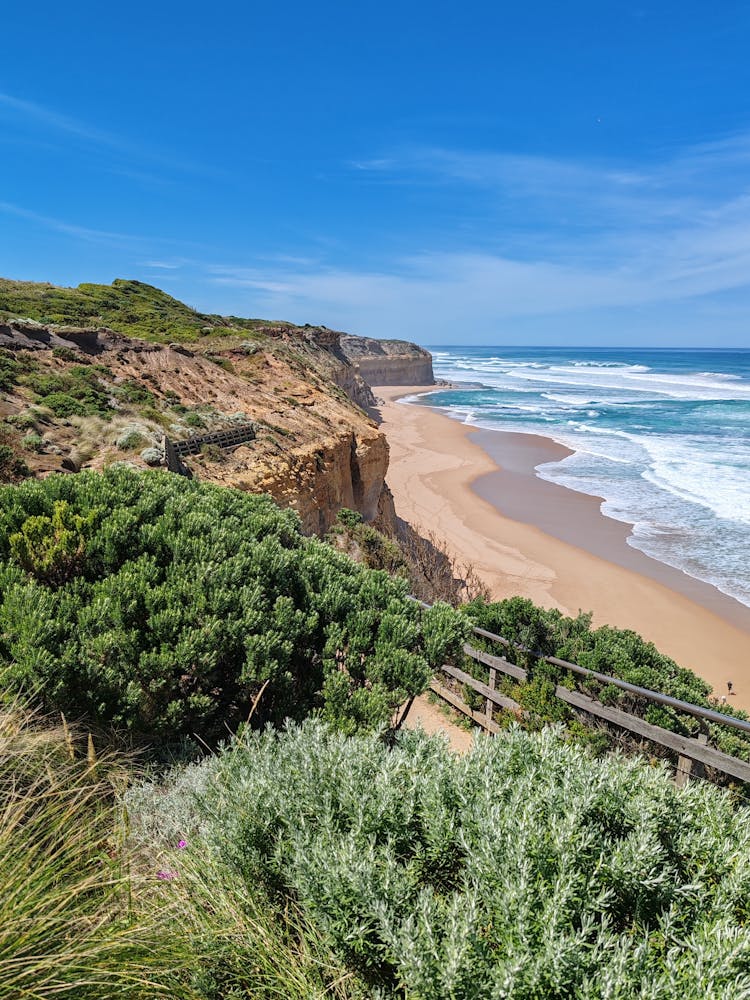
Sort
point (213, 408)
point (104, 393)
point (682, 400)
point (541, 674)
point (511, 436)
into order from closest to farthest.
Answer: point (541, 674)
point (104, 393)
point (213, 408)
point (511, 436)
point (682, 400)

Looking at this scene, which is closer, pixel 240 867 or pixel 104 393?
pixel 240 867

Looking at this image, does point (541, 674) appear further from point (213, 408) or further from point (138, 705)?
point (213, 408)

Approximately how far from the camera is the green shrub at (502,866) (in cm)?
173

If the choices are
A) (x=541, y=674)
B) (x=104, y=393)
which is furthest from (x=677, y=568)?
(x=104, y=393)

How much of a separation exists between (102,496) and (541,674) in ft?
17.6

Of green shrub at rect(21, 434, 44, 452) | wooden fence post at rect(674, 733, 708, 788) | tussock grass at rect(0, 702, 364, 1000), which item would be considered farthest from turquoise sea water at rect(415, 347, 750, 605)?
green shrub at rect(21, 434, 44, 452)

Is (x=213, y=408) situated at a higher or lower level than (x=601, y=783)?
higher

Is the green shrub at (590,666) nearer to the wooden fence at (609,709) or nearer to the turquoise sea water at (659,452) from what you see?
the wooden fence at (609,709)

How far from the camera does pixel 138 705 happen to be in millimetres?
3857

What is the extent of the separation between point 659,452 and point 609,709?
33012 millimetres

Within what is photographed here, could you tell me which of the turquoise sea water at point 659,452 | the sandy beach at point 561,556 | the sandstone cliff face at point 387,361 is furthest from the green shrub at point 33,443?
the sandstone cliff face at point 387,361

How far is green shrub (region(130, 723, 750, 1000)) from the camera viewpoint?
1.73 metres

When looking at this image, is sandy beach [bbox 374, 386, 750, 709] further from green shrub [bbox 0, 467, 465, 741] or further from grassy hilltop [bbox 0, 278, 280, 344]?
grassy hilltop [bbox 0, 278, 280, 344]

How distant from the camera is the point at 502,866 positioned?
199cm
